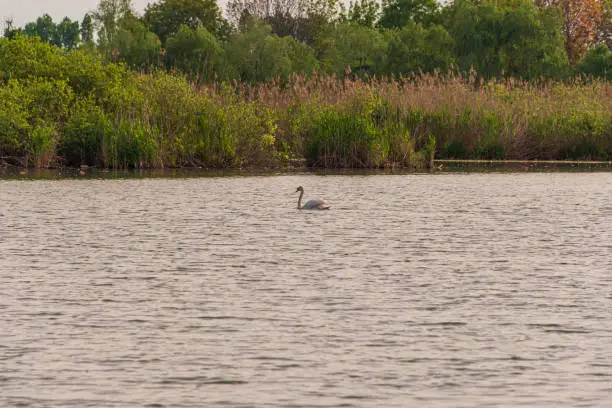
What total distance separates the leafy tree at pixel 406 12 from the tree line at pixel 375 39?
0.08 meters

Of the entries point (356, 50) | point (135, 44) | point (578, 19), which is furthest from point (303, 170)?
point (578, 19)

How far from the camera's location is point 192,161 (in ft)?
111

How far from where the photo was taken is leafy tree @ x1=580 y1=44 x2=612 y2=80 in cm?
6034

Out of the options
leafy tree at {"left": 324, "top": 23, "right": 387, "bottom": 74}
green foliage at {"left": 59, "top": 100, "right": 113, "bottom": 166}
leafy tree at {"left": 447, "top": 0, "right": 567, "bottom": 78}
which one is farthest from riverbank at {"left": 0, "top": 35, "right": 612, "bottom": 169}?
leafy tree at {"left": 324, "top": 23, "right": 387, "bottom": 74}

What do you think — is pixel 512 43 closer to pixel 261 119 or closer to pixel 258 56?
pixel 258 56

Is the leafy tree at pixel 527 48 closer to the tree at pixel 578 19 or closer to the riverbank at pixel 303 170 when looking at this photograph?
the tree at pixel 578 19

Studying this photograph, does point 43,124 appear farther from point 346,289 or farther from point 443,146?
point 346,289

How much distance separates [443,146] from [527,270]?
24657 mm

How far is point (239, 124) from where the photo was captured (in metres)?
33.7

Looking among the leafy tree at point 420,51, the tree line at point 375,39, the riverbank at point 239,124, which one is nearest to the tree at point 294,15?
the tree line at point 375,39

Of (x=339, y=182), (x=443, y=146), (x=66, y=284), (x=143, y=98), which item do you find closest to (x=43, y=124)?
(x=143, y=98)

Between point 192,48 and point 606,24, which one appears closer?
point 192,48

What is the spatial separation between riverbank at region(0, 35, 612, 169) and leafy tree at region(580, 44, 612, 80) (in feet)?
75.2

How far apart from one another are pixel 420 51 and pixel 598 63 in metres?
9.21
